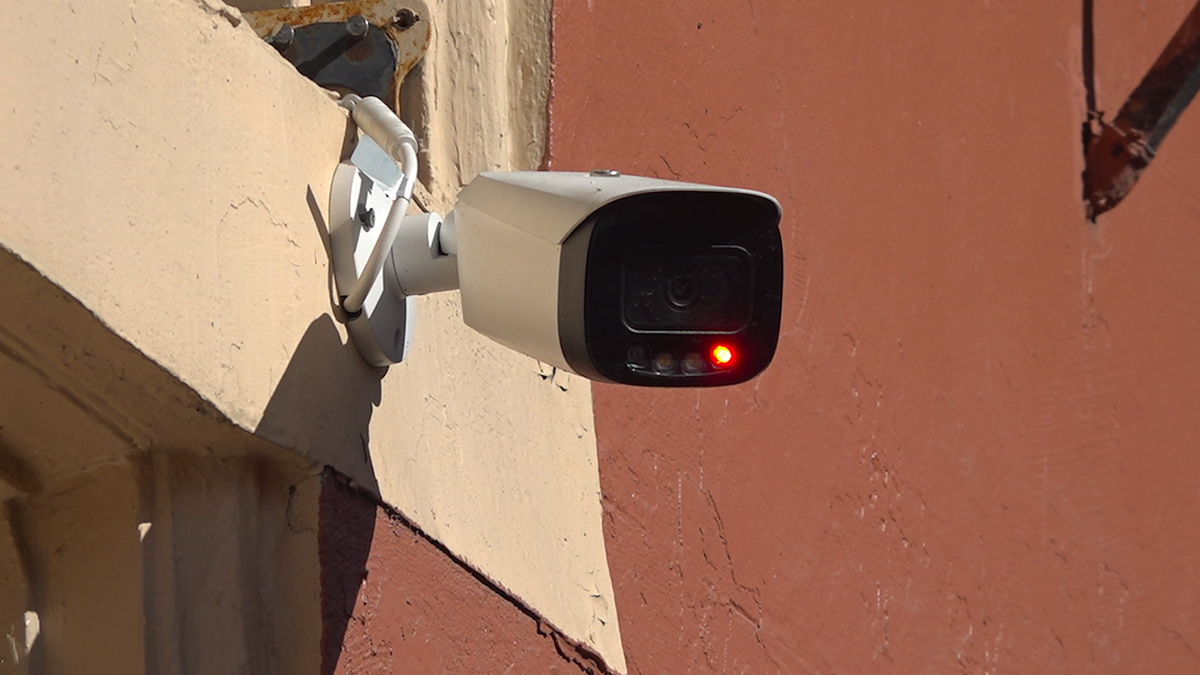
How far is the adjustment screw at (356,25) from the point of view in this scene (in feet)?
3.81

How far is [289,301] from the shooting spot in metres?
0.96

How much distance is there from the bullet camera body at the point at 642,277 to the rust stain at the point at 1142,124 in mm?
2052

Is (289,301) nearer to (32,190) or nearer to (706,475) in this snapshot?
(32,190)

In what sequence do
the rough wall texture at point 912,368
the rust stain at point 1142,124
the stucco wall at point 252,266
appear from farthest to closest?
the rust stain at point 1142,124 < the rough wall texture at point 912,368 < the stucco wall at point 252,266

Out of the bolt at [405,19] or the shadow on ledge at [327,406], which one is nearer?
the shadow on ledge at [327,406]

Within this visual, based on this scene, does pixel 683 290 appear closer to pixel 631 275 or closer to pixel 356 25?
pixel 631 275

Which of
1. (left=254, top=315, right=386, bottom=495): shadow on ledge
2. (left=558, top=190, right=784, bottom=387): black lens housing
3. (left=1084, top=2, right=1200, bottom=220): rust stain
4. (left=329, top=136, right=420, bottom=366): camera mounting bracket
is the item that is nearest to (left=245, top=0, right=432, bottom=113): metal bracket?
(left=329, top=136, right=420, bottom=366): camera mounting bracket

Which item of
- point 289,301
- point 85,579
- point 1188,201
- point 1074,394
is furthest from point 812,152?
point 1188,201

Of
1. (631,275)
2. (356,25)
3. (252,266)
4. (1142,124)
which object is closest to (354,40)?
(356,25)

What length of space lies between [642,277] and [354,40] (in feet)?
1.44

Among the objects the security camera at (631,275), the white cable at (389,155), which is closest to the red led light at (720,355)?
the security camera at (631,275)

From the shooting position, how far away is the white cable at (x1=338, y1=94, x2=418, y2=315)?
99cm

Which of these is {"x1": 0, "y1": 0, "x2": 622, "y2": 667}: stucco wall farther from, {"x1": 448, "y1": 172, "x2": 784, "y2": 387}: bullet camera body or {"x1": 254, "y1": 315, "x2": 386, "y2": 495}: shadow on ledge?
{"x1": 448, "y1": 172, "x2": 784, "y2": 387}: bullet camera body

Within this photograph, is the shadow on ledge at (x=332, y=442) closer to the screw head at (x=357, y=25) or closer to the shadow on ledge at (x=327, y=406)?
the shadow on ledge at (x=327, y=406)
